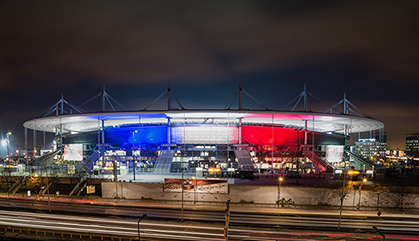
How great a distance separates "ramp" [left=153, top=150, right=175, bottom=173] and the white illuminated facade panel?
6645mm

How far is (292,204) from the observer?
1203 inches

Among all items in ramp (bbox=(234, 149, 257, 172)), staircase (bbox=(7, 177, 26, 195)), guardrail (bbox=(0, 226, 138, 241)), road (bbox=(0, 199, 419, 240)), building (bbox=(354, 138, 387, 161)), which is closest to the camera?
road (bbox=(0, 199, 419, 240))

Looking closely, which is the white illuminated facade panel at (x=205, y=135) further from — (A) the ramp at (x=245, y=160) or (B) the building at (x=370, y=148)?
(B) the building at (x=370, y=148)

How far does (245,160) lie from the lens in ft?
168

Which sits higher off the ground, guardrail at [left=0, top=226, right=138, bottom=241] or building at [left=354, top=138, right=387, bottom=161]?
guardrail at [left=0, top=226, right=138, bottom=241]

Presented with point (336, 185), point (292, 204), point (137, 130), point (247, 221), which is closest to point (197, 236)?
point (247, 221)

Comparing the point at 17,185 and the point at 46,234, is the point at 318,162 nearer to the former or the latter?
the point at 46,234

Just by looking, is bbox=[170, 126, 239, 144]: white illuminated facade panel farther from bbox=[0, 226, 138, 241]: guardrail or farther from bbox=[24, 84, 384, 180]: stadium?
bbox=[0, 226, 138, 241]: guardrail

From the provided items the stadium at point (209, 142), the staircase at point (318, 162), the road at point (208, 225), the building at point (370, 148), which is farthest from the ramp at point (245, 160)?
the building at point (370, 148)

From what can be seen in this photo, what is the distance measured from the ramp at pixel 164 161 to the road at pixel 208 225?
Result: 18.8 m

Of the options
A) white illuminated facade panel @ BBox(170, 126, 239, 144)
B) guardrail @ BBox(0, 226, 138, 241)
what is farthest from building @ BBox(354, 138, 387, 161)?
guardrail @ BBox(0, 226, 138, 241)

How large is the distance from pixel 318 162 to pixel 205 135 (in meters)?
26.8

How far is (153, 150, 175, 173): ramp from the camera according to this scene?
48131 mm

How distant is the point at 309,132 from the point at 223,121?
71.6 feet
